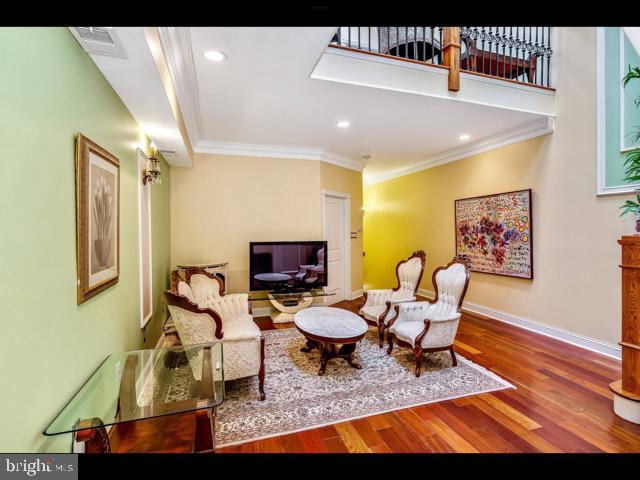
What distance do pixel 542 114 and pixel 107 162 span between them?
4294 mm

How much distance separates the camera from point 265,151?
14.8 feet

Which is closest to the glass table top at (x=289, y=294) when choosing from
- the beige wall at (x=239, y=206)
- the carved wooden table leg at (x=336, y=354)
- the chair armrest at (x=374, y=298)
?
the beige wall at (x=239, y=206)

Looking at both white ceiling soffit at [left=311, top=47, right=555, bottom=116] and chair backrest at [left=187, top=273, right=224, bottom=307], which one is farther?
chair backrest at [left=187, top=273, right=224, bottom=307]

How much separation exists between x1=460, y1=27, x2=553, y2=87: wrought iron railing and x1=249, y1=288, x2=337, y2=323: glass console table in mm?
3401

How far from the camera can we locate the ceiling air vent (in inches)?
52.2

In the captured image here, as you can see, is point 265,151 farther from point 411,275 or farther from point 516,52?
point 516,52

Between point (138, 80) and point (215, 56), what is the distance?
699mm

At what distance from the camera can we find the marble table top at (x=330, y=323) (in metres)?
2.63

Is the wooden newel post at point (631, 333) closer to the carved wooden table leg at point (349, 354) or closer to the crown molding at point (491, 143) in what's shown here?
the carved wooden table leg at point (349, 354)

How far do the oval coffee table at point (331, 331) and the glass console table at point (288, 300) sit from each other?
2.92 feet

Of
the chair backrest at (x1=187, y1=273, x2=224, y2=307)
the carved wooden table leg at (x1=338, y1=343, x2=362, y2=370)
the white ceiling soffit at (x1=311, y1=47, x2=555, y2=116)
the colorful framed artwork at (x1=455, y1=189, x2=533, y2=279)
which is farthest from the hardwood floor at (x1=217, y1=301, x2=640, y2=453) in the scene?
the white ceiling soffit at (x1=311, y1=47, x2=555, y2=116)

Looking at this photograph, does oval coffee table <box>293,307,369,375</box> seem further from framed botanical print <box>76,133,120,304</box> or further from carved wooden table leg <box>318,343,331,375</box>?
framed botanical print <box>76,133,120,304</box>
